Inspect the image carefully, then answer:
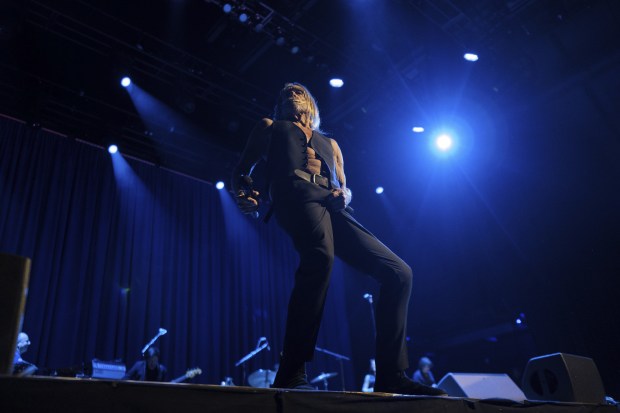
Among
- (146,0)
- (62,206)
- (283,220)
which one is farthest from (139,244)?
(283,220)

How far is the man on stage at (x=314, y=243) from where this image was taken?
1.96 metres

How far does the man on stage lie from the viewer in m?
1.96

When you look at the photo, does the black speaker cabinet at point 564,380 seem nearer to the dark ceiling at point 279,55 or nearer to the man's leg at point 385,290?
the man's leg at point 385,290

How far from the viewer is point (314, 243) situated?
2.07 m

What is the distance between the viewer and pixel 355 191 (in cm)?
1095

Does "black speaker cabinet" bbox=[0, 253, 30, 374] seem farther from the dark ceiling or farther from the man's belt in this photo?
the dark ceiling

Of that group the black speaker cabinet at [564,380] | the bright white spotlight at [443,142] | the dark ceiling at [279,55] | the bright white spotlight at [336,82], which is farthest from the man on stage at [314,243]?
the bright white spotlight at [443,142]

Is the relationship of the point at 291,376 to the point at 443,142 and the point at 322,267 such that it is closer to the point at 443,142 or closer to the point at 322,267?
the point at 322,267

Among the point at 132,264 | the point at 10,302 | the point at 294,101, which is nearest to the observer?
the point at 10,302

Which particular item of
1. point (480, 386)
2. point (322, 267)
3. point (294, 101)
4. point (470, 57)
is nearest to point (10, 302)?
point (322, 267)

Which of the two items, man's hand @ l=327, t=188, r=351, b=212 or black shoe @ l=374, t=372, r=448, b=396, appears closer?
black shoe @ l=374, t=372, r=448, b=396

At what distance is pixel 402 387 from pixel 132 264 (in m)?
7.46

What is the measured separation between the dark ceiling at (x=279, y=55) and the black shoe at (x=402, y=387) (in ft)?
19.5

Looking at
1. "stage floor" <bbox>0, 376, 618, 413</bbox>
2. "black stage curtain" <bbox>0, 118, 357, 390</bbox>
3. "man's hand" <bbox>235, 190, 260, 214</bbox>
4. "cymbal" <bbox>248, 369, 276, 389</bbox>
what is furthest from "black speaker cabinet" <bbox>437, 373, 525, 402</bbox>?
"black stage curtain" <bbox>0, 118, 357, 390</bbox>
